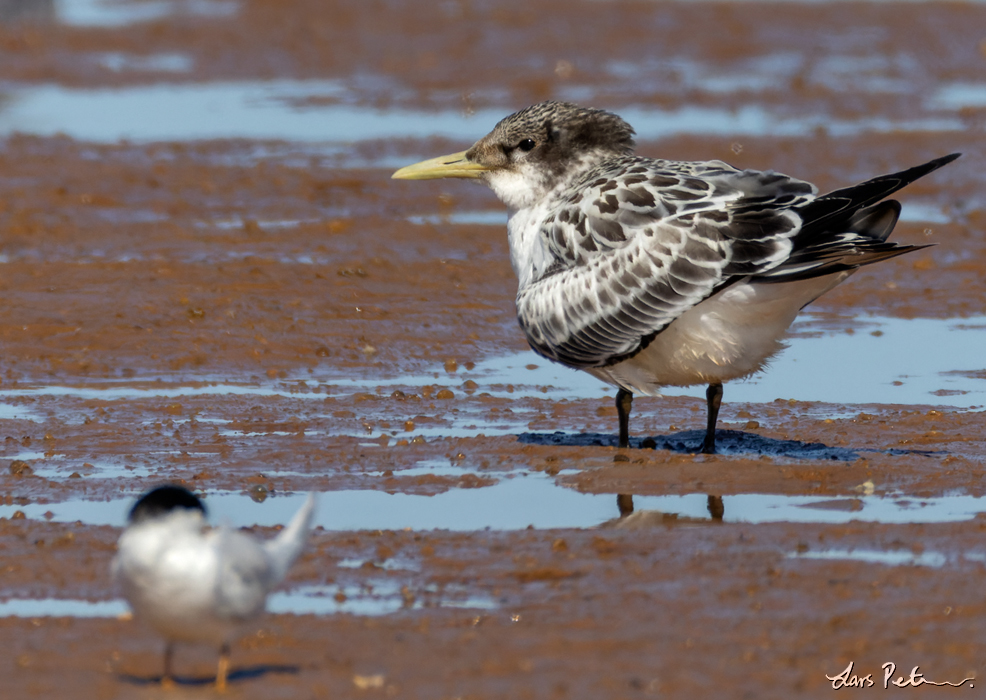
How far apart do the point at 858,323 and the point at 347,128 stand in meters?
9.29

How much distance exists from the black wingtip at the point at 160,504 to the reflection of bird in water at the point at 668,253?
309 cm

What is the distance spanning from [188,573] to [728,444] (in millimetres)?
3952

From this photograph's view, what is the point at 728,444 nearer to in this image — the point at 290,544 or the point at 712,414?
the point at 712,414

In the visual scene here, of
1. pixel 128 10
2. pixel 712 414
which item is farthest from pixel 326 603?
pixel 128 10

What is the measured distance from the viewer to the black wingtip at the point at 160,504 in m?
4.96

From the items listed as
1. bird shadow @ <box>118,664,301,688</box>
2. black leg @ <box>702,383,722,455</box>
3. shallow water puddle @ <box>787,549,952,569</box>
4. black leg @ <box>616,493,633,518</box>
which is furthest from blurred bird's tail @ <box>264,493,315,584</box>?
black leg @ <box>702,383,722,455</box>

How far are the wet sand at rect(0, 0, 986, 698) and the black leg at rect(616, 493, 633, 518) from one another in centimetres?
7

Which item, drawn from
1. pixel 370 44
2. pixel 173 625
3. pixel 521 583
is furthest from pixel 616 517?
pixel 370 44

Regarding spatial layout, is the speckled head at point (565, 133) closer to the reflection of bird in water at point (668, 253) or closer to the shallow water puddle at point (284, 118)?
the reflection of bird in water at point (668, 253)

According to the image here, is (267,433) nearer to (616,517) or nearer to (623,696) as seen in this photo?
(616,517)

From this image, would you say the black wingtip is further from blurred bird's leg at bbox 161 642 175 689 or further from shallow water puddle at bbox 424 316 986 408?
shallow water puddle at bbox 424 316 986 408

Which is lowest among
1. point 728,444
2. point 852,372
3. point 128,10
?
point 728,444

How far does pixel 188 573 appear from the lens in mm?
4816

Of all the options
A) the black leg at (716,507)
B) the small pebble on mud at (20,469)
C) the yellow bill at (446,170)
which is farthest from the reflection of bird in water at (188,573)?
the yellow bill at (446,170)
